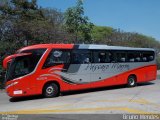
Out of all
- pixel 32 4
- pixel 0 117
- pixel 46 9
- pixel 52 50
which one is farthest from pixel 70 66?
pixel 46 9

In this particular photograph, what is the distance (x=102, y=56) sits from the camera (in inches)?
807

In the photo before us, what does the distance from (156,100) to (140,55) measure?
815 cm

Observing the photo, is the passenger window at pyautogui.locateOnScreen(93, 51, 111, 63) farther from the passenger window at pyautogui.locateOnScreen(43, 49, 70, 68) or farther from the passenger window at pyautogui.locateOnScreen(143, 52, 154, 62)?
the passenger window at pyautogui.locateOnScreen(143, 52, 154, 62)

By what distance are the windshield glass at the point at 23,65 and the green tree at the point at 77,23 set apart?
41.3 ft

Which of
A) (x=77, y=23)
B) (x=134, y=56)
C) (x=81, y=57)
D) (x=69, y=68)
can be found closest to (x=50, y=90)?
(x=69, y=68)

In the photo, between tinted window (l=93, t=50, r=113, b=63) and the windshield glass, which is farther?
tinted window (l=93, t=50, r=113, b=63)

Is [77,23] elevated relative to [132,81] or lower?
elevated

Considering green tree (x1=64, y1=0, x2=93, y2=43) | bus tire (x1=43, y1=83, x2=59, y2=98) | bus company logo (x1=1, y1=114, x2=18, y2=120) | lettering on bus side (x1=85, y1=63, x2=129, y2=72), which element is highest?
green tree (x1=64, y1=0, x2=93, y2=43)

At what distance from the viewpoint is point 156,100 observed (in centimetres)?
1520

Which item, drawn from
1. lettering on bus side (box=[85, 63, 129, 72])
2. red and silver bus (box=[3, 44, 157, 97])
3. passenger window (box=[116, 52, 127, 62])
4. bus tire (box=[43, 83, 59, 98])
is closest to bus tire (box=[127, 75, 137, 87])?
red and silver bus (box=[3, 44, 157, 97])

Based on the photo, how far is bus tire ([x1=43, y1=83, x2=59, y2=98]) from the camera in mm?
17859

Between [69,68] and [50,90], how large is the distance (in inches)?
63.5

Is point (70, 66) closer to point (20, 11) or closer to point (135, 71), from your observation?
point (135, 71)

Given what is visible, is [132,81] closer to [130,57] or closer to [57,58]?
[130,57]
